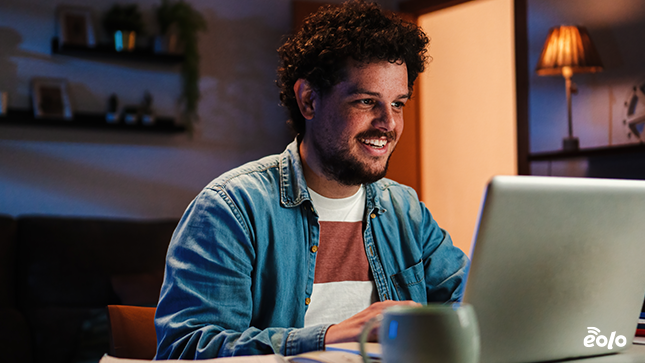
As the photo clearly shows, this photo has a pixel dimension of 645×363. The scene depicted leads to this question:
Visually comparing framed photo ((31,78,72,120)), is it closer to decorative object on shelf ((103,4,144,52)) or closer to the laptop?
decorative object on shelf ((103,4,144,52))

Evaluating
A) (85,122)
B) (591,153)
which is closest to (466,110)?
(591,153)

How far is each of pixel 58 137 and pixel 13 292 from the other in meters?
0.92

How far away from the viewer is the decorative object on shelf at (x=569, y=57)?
2955 mm

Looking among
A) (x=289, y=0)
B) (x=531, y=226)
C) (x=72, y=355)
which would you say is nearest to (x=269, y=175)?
(x=531, y=226)

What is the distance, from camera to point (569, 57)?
3.00 meters

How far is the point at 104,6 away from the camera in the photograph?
10.8ft

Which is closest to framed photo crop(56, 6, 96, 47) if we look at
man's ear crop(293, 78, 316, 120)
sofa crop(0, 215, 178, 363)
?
sofa crop(0, 215, 178, 363)

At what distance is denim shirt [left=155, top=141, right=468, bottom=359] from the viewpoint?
104 cm

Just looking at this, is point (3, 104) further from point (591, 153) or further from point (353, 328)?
point (591, 153)

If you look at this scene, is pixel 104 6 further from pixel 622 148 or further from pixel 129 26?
pixel 622 148

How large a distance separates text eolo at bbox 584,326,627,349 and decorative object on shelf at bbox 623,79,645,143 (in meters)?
2.20

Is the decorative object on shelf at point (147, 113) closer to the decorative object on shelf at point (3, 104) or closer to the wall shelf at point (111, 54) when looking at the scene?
the wall shelf at point (111, 54)

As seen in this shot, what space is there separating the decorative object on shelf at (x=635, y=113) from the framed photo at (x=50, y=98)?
2725 millimetres

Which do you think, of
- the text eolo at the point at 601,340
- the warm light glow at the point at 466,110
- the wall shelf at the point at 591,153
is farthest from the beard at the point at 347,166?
the warm light glow at the point at 466,110
